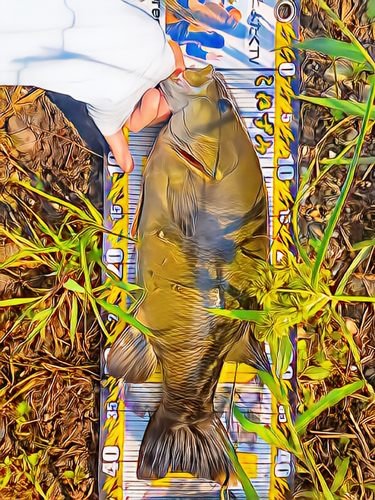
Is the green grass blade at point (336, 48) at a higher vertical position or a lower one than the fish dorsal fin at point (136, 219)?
higher

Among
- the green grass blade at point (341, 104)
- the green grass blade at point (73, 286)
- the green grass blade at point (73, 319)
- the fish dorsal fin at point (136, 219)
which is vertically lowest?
the green grass blade at point (73, 319)

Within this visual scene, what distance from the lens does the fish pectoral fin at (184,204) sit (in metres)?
0.85

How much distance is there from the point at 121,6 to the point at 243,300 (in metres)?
0.65

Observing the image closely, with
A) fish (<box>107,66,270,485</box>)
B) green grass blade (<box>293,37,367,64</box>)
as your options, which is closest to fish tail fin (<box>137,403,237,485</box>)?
fish (<box>107,66,270,485</box>)

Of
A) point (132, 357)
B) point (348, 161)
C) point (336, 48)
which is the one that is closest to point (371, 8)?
point (336, 48)

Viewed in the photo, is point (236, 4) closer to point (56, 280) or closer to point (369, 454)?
point (56, 280)

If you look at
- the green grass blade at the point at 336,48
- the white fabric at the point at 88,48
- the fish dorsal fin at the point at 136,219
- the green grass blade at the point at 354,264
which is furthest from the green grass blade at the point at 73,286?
the green grass blade at the point at 336,48

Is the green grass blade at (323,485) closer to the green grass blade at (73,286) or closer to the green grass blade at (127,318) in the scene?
the green grass blade at (127,318)

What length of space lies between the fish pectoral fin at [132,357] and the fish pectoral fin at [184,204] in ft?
0.80

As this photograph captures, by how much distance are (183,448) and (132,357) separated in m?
0.21

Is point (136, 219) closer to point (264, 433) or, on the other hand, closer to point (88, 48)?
point (88, 48)

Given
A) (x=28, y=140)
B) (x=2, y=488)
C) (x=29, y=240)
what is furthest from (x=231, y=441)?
(x=28, y=140)

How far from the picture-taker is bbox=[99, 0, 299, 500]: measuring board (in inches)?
36.9

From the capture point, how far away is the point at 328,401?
87 centimetres
